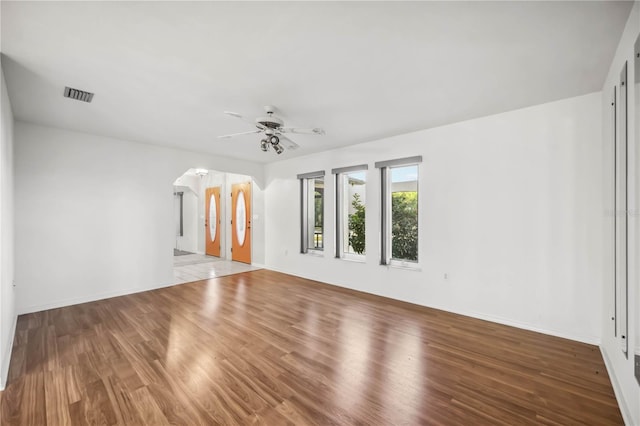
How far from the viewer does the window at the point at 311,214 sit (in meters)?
5.89

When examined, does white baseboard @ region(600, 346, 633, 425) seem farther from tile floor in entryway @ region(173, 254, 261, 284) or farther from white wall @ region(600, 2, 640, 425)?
tile floor in entryway @ region(173, 254, 261, 284)

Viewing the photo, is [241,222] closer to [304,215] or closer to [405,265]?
[304,215]

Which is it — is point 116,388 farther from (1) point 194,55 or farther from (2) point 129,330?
(1) point 194,55

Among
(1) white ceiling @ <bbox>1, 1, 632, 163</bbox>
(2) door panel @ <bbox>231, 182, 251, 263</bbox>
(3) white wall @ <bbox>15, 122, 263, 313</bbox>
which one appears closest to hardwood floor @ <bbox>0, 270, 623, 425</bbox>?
(3) white wall @ <bbox>15, 122, 263, 313</bbox>

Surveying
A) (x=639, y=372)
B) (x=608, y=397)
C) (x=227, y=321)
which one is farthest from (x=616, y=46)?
(x=227, y=321)

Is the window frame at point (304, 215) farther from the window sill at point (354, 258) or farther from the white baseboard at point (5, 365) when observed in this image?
the white baseboard at point (5, 365)

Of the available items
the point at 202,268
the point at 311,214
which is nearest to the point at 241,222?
the point at 202,268

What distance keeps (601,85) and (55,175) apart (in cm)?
689

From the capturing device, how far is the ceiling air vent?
2802 millimetres

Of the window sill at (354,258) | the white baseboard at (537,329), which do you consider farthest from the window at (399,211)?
the white baseboard at (537,329)

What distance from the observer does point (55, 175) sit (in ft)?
13.2

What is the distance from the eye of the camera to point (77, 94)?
9.48 feet

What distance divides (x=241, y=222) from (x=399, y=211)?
14.9 ft

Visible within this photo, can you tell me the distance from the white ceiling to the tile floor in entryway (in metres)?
3.45
